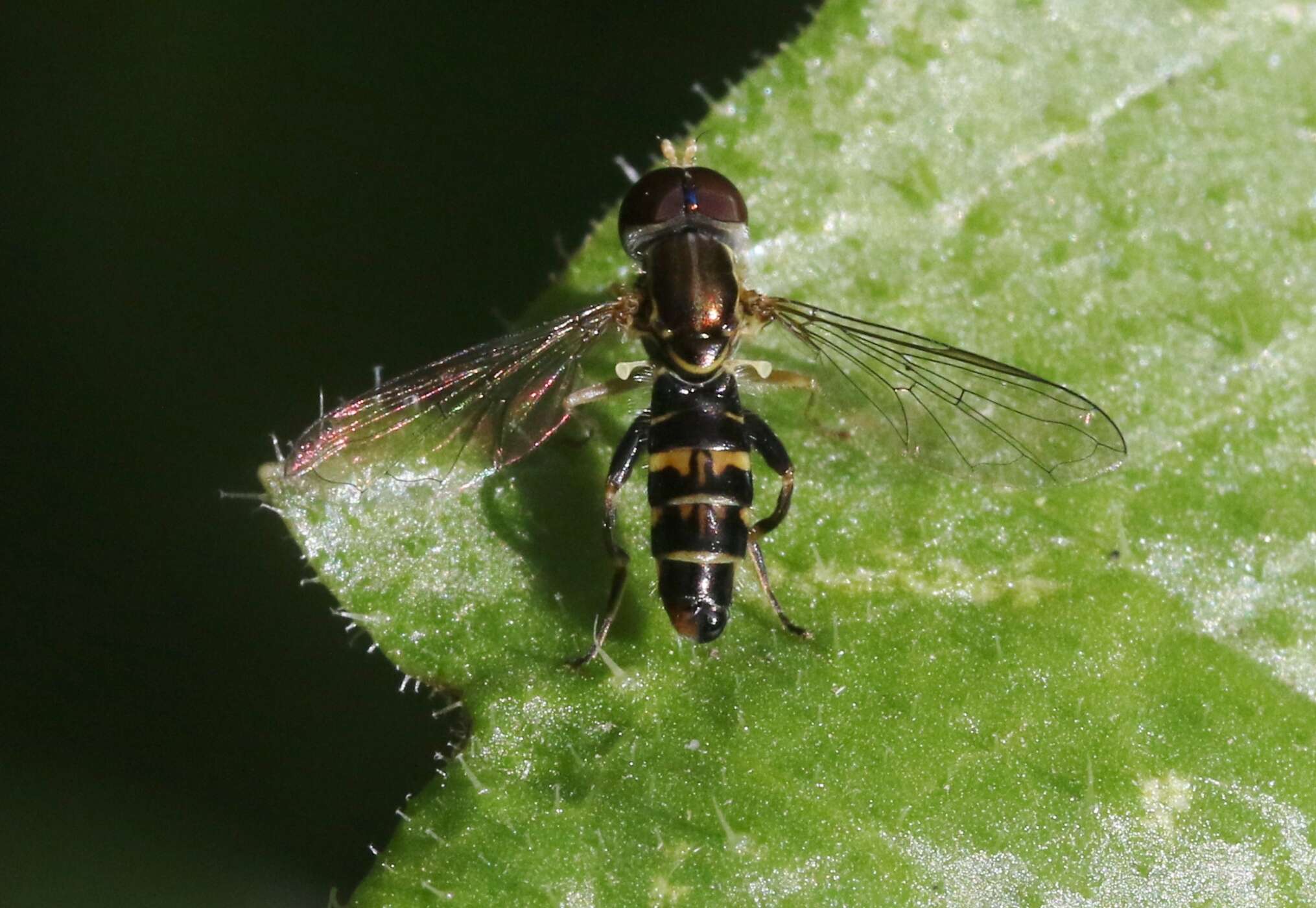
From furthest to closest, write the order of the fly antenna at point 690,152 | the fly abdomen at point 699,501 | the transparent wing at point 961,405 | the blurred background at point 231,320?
the blurred background at point 231,320 → the fly antenna at point 690,152 → the transparent wing at point 961,405 → the fly abdomen at point 699,501

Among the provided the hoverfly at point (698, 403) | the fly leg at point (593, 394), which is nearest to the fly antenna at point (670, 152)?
the hoverfly at point (698, 403)

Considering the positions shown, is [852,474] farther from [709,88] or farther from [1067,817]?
[709,88]

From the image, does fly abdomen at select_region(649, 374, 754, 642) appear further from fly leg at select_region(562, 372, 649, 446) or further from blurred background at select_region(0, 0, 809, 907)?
blurred background at select_region(0, 0, 809, 907)

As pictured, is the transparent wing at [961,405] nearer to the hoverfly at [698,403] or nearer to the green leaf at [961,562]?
the hoverfly at [698,403]

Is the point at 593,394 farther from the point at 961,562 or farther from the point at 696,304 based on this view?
the point at 961,562

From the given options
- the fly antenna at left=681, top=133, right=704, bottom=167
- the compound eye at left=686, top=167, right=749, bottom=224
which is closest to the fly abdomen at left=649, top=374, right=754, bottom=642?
the compound eye at left=686, top=167, right=749, bottom=224

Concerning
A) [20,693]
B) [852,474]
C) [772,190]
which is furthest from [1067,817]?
[20,693]

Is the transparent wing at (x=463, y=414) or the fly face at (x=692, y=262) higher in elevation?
the fly face at (x=692, y=262)

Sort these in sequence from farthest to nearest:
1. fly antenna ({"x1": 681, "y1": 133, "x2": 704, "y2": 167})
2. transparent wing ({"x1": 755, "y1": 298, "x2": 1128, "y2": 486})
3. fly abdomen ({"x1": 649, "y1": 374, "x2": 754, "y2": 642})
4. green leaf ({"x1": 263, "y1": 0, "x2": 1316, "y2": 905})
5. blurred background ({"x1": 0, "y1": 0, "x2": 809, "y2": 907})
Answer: blurred background ({"x1": 0, "y1": 0, "x2": 809, "y2": 907}) → fly antenna ({"x1": 681, "y1": 133, "x2": 704, "y2": 167}) → transparent wing ({"x1": 755, "y1": 298, "x2": 1128, "y2": 486}) → fly abdomen ({"x1": 649, "y1": 374, "x2": 754, "y2": 642}) → green leaf ({"x1": 263, "y1": 0, "x2": 1316, "y2": 905})
